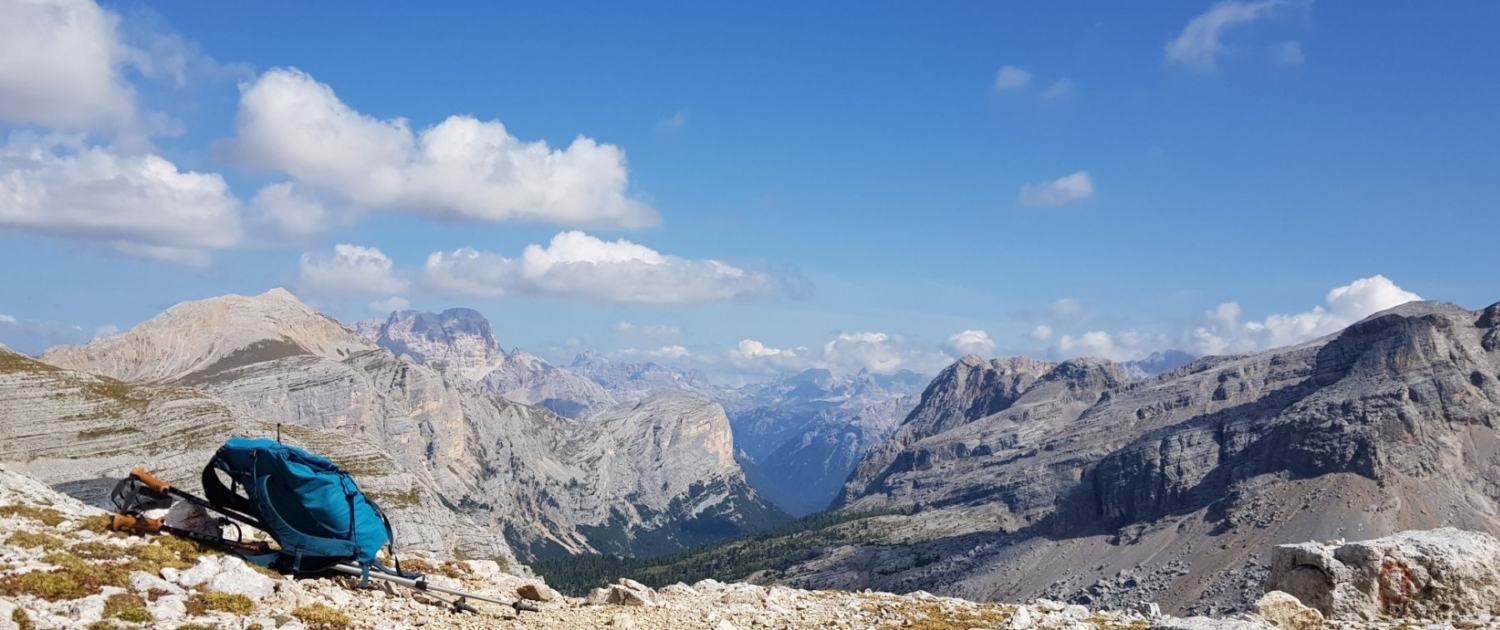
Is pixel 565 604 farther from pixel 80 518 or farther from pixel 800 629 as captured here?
pixel 80 518

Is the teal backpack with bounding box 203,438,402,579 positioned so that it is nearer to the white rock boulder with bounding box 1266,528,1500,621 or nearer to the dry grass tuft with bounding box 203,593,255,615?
the dry grass tuft with bounding box 203,593,255,615

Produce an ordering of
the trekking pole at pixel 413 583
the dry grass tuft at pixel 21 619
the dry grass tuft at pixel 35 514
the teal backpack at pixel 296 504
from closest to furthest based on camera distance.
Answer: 1. the dry grass tuft at pixel 21 619
2. the teal backpack at pixel 296 504
3. the trekking pole at pixel 413 583
4. the dry grass tuft at pixel 35 514

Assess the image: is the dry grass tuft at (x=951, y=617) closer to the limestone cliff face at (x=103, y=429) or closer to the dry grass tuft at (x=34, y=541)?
the dry grass tuft at (x=34, y=541)

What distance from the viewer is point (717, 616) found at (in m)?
24.1

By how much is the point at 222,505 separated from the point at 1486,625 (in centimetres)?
3332

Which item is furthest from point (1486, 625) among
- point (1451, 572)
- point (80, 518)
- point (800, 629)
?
point (80, 518)

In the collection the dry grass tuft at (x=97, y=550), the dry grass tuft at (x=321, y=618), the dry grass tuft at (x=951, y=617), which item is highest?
the dry grass tuft at (x=97, y=550)

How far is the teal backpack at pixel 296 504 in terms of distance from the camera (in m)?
21.6

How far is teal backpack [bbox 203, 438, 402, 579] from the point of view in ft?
70.9

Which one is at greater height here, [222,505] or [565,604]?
[222,505]

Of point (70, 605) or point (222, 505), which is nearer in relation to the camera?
point (70, 605)

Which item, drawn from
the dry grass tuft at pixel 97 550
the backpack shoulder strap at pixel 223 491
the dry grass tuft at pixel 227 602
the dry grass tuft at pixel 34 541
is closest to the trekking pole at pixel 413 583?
the backpack shoulder strap at pixel 223 491

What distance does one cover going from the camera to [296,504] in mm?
21797

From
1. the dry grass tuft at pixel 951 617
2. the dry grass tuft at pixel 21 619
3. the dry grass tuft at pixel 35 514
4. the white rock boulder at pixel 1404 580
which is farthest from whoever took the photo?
the white rock boulder at pixel 1404 580
